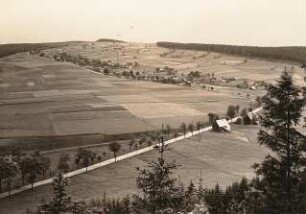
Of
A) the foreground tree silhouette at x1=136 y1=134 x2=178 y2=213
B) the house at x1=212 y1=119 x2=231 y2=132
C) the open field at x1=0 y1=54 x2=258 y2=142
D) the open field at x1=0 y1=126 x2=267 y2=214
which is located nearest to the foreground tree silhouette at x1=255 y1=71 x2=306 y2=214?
the foreground tree silhouette at x1=136 y1=134 x2=178 y2=213

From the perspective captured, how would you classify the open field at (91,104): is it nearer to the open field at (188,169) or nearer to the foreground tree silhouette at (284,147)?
the open field at (188,169)

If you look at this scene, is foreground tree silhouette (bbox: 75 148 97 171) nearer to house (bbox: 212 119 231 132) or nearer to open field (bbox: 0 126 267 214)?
open field (bbox: 0 126 267 214)

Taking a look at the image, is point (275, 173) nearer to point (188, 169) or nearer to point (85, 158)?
point (188, 169)

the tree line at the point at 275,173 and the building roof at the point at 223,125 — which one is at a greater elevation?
the tree line at the point at 275,173

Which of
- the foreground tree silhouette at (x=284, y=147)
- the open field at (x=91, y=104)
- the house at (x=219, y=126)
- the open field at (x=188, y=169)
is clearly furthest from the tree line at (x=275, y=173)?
the house at (x=219, y=126)

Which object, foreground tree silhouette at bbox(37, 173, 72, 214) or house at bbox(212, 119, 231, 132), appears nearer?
foreground tree silhouette at bbox(37, 173, 72, 214)

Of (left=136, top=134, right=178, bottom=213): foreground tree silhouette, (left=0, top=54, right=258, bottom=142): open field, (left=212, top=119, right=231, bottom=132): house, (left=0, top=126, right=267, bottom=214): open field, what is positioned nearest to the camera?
(left=136, top=134, right=178, bottom=213): foreground tree silhouette
